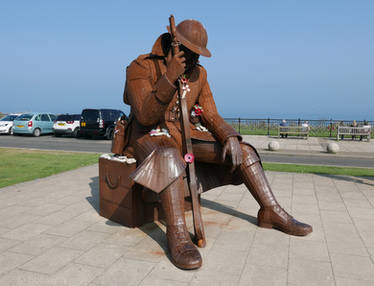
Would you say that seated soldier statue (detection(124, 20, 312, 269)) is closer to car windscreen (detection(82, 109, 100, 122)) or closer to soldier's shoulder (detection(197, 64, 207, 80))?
soldier's shoulder (detection(197, 64, 207, 80))

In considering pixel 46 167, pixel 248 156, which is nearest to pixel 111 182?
pixel 248 156

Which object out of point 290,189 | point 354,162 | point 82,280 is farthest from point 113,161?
point 354,162

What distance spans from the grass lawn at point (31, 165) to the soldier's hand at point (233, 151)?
15.5ft

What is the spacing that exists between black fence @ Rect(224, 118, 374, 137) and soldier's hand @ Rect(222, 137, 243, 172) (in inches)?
696

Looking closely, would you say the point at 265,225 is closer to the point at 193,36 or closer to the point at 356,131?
the point at 193,36

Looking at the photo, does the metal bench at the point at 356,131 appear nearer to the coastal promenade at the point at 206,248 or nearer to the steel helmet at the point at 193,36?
the coastal promenade at the point at 206,248

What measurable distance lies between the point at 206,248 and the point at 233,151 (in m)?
1.04

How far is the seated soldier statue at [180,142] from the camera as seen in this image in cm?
310

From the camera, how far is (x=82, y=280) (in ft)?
8.65

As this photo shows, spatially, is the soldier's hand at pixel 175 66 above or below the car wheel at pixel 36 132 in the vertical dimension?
above

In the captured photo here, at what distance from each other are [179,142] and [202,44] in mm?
1086

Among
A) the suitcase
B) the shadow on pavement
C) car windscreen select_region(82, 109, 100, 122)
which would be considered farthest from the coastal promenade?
car windscreen select_region(82, 109, 100, 122)

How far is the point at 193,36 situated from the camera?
10.8ft

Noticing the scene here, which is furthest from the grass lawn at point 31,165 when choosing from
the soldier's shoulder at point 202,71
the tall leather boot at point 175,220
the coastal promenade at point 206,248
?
the soldier's shoulder at point 202,71
